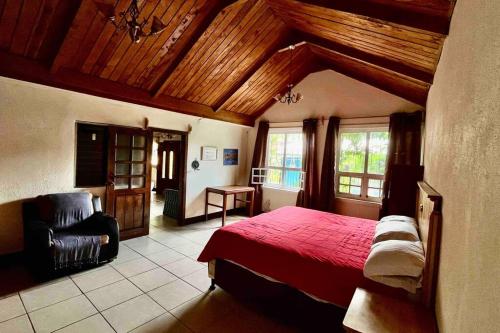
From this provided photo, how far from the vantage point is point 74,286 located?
282 cm

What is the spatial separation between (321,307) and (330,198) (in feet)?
11.1

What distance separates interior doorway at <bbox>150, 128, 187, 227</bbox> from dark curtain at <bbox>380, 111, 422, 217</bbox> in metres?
4.02

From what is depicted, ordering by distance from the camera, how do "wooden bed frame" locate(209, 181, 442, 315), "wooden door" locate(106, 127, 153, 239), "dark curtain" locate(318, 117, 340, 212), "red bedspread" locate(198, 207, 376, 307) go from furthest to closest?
"dark curtain" locate(318, 117, 340, 212) < "wooden door" locate(106, 127, 153, 239) < "red bedspread" locate(198, 207, 376, 307) < "wooden bed frame" locate(209, 181, 442, 315)

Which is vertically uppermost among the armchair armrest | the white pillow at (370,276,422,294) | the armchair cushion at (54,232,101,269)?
the white pillow at (370,276,422,294)

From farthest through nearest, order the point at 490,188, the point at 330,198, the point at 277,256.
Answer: the point at 330,198 < the point at 277,256 < the point at 490,188

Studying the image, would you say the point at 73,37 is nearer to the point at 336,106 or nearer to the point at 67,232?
the point at 67,232

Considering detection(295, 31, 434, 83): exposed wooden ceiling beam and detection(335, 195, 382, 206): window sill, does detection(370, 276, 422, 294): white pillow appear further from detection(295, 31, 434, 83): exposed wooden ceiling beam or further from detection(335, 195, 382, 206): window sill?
detection(335, 195, 382, 206): window sill

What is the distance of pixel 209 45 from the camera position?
386 cm

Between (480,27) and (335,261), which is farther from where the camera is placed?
(335,261)

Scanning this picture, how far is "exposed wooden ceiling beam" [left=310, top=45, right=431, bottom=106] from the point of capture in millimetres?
3481

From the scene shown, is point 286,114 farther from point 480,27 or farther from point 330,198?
point 480,27

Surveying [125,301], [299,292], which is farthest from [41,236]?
[299,292]

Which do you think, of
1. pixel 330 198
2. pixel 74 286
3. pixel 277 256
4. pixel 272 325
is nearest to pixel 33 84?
pixel 74 286

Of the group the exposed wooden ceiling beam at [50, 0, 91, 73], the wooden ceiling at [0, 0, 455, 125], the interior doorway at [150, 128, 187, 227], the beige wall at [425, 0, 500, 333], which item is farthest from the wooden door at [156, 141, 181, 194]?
the beige wall at [425, 0, 500, 333]
